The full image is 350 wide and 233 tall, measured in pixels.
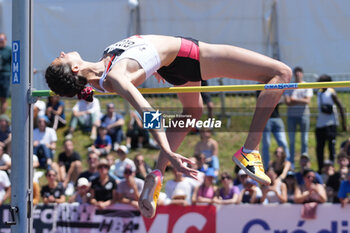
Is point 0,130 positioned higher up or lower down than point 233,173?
higher up

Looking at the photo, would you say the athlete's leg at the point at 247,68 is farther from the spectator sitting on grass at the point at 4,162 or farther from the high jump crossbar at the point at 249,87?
the spectator sitting on grass at the point at 4,162

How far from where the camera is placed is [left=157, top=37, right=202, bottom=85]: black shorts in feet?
14.3

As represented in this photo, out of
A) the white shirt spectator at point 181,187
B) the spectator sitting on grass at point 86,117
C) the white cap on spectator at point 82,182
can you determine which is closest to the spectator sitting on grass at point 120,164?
the white cap on spectator at point 82,182

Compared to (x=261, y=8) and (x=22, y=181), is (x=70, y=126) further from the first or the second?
(x=22, y=181)

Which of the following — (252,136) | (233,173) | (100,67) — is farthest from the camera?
(233,173)

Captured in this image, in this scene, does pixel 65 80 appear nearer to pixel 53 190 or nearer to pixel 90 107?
pixel 53 190

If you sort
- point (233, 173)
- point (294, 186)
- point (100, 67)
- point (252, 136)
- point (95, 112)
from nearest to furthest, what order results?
point (100, 67), point (252, 136), point (294, 186), point (233, 173), point (95, 112)

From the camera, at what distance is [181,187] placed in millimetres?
7129

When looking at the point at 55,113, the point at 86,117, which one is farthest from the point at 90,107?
the point at 55,113

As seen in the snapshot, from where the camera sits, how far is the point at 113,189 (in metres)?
7.22

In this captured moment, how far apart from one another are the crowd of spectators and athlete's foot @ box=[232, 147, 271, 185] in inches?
101

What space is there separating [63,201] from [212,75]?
367 centimetres

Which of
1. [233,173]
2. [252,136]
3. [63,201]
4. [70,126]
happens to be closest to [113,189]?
[63,201]

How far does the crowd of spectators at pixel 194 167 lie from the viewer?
7074mm
